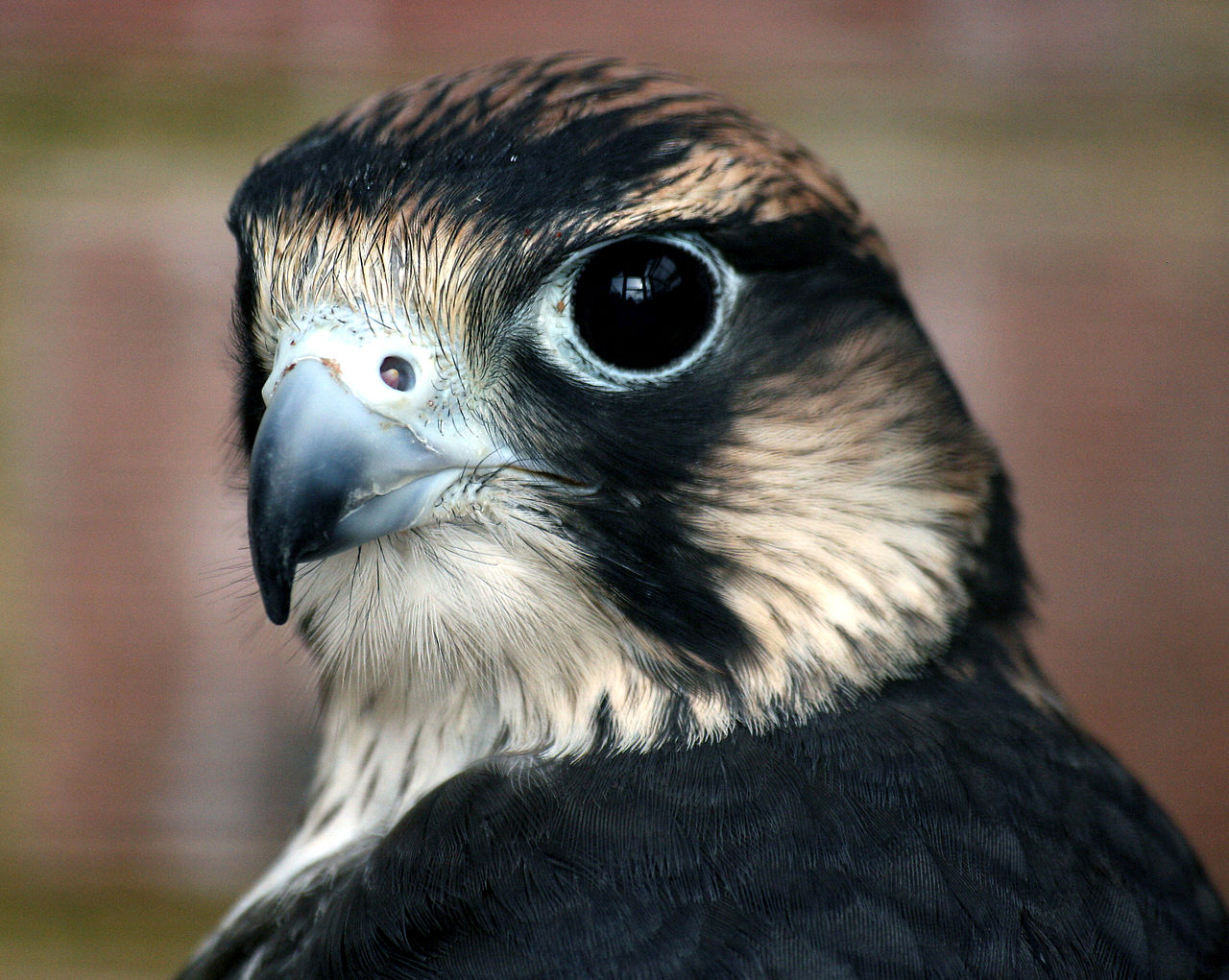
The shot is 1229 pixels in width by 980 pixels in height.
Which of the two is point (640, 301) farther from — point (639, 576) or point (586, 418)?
point (639, 576)

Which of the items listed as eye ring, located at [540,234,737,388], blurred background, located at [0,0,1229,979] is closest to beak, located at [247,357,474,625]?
eye ring, located at [540,234,737,388]

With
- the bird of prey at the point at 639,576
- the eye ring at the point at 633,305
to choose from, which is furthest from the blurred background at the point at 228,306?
the eye ring at the point at 633,305

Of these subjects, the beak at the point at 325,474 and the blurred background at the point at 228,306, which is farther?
the blurred background at the point at 228,306

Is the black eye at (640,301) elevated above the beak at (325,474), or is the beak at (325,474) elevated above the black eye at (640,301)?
the black eye at (640,301)

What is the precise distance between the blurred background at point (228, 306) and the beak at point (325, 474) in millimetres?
804

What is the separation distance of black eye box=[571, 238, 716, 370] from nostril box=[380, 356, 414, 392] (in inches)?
5.7

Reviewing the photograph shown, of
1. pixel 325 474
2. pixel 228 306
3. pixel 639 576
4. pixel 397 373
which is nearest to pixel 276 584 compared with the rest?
pixel 325 474

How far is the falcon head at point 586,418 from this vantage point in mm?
970

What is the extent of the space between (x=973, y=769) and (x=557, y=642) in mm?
361

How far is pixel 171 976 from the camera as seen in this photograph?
1.71 meters

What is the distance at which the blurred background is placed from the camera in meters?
1.68

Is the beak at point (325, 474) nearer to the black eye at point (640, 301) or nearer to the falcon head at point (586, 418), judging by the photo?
the falcon head at point (586, 418)

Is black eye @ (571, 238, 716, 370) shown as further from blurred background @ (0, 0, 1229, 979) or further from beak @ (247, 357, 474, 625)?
blurred background @ (0, 0, 1229, 979)

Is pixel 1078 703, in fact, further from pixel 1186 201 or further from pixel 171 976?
pixel 171 976
